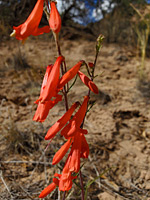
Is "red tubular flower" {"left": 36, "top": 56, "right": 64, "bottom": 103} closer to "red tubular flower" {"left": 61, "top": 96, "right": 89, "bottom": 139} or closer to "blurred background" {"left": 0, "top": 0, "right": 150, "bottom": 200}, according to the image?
"red tubular flower" {"left": 61, "top": 96, "right": 89, "bottom": 139}

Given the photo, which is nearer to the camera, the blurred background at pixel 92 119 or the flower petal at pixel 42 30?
the flower petal at pixel 42 30

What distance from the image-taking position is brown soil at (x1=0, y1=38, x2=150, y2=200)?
1.98m

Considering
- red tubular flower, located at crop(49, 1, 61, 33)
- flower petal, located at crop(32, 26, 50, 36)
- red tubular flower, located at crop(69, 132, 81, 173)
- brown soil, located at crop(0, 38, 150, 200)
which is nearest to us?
red tubular flower, located at crop(49, 1, 61, 33)

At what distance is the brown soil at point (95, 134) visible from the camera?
1979 mm

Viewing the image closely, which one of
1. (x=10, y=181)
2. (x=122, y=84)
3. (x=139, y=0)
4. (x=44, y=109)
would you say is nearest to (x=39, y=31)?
(x=44, y=109)

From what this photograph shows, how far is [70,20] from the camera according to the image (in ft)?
21.5

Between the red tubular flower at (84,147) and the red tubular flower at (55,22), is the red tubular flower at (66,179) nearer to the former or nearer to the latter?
the red tubular flower at (84,147)

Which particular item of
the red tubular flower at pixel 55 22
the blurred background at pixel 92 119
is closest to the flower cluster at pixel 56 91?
the red tubular flower at pixel 55 22

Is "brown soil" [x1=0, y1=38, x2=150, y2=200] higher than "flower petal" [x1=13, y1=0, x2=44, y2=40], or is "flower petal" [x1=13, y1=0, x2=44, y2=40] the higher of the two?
"flower petal" [x1=13, y1=0, x2=44, y2=40]

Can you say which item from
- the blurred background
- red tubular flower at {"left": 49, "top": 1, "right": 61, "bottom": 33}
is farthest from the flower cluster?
the blurred background

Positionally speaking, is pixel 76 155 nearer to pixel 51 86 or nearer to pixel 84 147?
pixel 84 147

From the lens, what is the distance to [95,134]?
260 centimetres

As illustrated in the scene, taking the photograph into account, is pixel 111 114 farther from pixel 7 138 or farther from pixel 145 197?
pixel 7 138

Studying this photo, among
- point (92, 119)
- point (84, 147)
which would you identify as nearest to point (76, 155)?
point (84, 147)
